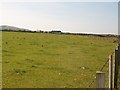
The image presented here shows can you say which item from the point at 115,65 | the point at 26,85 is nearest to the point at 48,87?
the point at 26,85

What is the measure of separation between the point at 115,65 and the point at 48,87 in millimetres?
3648

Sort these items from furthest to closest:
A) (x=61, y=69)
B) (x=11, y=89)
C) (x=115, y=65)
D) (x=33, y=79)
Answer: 1. (x=61, y=69)
2. (x=33, y=79)
3. (x=11, y=89)
4. (x=115, y=65)

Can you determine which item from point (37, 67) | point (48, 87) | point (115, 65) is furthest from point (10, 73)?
point (115, 65)

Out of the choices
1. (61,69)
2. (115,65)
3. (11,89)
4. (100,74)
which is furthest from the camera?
(61,69)

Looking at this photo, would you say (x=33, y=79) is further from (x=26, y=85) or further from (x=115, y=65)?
(x=115, y=65)

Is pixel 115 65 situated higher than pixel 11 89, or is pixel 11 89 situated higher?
pixel 115 65

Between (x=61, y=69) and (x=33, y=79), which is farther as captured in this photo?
(x=61, y=69)

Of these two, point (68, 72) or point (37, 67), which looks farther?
point (37, 67)

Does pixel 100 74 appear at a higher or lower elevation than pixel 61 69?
higher

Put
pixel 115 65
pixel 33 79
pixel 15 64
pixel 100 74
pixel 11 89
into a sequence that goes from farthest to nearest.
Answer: pixel 15 64 → pixel 33 79 → pixel 11 89 → pixel 115 65 → pixel 100 74

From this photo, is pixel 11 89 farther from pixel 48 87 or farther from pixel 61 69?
pixel 61 69

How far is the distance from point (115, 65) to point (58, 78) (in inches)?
206

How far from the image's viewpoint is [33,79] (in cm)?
1511

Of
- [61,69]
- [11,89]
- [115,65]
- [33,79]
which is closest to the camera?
[115,65]
